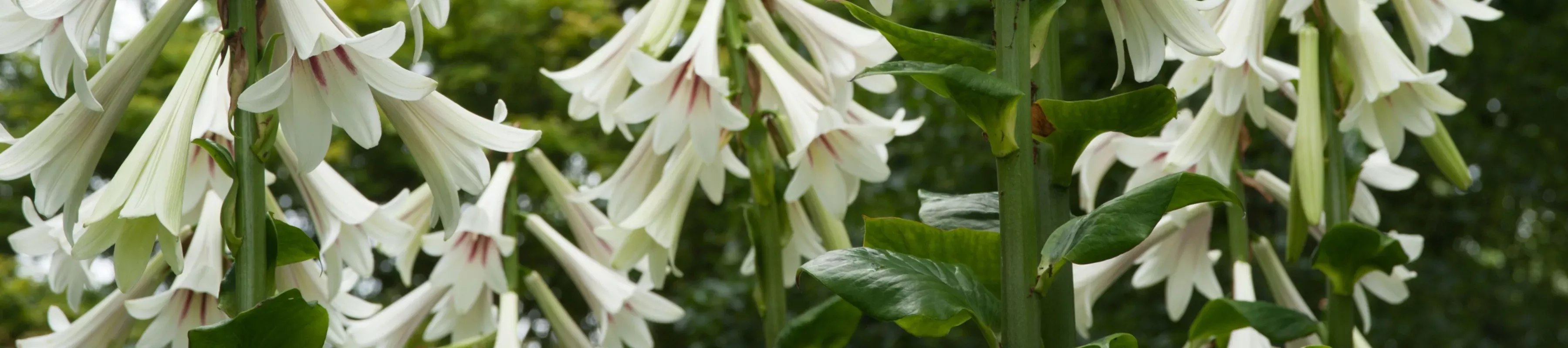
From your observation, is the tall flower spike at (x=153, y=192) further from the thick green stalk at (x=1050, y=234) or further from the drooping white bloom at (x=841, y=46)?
the drooping white bloom at (x=841, y=46)

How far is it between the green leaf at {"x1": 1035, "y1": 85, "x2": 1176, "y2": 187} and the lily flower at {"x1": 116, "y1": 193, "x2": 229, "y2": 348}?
73 centimetres

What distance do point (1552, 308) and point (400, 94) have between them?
15.8 feet

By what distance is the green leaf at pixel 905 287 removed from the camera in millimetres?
581

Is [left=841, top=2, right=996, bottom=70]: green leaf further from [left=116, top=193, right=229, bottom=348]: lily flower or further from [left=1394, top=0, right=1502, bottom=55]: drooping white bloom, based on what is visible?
[left=1394, top=0, right=1502, bottom=55]: drooping white bloom

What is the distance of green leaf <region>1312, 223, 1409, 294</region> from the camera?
96cm

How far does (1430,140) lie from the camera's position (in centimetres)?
119

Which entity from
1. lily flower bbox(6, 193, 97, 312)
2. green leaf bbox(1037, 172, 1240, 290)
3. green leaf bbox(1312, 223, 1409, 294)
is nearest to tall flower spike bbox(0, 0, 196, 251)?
lily flower bbox(6, 193, 97, 312)

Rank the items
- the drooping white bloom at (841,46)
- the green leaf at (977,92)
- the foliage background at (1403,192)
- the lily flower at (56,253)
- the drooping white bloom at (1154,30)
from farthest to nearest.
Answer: the foliage background at (1403,192) → the drooping white bloom at (841,46) → the lily flower at (56,253) → the drooping white bloom at (1154,30) → the green leaf at (977,92)

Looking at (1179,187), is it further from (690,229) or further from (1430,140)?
Answer: (690,229)

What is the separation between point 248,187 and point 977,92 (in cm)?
50

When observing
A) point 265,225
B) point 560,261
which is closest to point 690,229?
point 560,261

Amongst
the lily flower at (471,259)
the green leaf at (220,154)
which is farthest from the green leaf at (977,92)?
the lily flower at (471,259)

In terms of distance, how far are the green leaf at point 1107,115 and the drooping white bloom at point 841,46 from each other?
67 centimetres

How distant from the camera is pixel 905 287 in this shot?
1.95 feet
